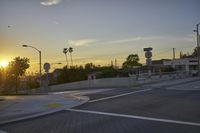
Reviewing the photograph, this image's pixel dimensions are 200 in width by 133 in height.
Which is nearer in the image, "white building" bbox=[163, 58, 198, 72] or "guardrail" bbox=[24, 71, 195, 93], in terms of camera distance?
"guardrail" bbox=[24, 71, 195, 93]

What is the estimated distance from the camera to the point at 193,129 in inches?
370

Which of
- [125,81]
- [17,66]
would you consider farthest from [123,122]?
[17,66]

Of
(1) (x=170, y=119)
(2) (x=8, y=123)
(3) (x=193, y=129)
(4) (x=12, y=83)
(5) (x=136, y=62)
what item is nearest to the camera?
(3) (x=193, y=129)

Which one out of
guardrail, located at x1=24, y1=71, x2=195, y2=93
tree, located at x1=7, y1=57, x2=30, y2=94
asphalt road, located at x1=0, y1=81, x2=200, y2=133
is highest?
tree, located at x1=7, y1=57, x2=30, y2=94

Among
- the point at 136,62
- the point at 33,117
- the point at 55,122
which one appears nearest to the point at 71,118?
the point at 55,122

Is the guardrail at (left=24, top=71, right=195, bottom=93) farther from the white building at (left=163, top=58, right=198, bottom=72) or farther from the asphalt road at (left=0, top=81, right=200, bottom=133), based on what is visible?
the white building at (left=163, top=58, right=198, bottom=72)

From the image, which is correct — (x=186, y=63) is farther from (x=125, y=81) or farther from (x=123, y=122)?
(x=123, y=122)

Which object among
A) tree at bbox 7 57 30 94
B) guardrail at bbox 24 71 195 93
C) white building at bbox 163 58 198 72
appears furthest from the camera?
white building at bbox 163 58 198 72

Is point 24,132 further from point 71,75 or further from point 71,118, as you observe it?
point 71,75

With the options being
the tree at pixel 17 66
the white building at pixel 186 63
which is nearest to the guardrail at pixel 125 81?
the tree at pixel 17 66

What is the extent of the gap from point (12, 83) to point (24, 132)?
6298cm

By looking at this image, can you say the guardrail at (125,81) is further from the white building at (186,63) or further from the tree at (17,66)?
the white building at (186,63)

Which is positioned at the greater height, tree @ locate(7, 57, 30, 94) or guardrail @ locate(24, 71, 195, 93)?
tree @ locate(7, 57, 30, 94)

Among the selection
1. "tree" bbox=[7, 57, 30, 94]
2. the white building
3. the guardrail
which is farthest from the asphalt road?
the white building
